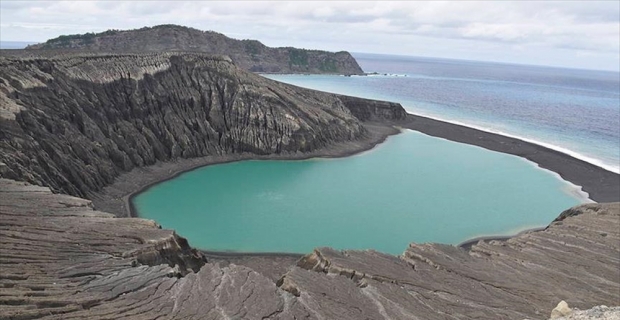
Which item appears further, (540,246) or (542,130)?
(542,130)

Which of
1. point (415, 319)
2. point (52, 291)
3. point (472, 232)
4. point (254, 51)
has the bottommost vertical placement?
point (472, 232)

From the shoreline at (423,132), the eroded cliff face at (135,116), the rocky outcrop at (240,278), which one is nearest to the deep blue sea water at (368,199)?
the shoreline at (423,132)

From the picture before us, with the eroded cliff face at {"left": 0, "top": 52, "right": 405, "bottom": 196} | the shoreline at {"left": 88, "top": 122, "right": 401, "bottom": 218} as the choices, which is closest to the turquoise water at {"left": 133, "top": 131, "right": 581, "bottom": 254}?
the shoreline at {"left": 88, "top": 122, "right": 401, "bottom": 218}

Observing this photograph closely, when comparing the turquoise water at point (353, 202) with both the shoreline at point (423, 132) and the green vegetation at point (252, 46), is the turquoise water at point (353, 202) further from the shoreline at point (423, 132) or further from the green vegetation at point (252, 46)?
the green vegetation at point (252, 46)

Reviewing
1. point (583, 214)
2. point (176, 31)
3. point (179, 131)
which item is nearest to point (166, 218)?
point (179, 131)

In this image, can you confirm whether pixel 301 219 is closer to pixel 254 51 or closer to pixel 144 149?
pixel 144 149

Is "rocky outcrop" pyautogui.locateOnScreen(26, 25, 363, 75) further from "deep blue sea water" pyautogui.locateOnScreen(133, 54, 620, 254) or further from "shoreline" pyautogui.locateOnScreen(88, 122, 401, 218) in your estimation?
"deep blue sea water" pyautogui.locateOnScreen(133, 54, 620, 254)

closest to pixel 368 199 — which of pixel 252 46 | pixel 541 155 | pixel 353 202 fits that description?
pixel 353 202
